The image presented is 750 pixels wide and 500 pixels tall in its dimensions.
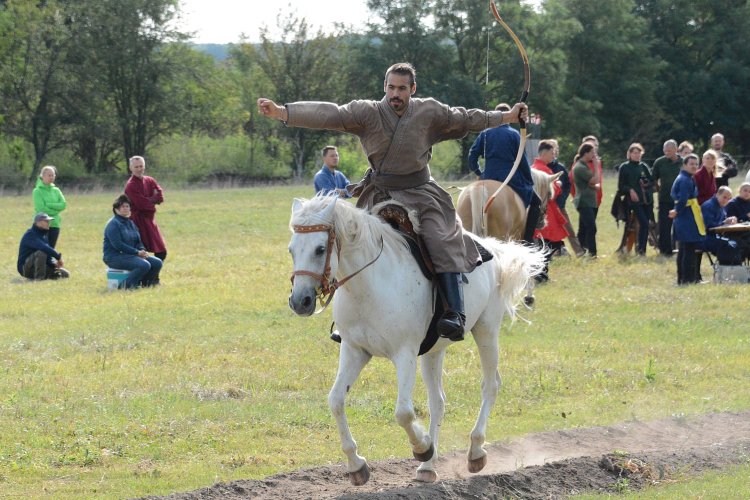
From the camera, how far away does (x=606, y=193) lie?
3403 cm

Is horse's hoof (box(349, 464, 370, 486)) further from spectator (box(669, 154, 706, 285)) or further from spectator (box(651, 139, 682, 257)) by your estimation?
spectator (box(651, 139, 682, 257))

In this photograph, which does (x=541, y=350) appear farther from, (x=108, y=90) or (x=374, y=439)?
(x=108, y=90)

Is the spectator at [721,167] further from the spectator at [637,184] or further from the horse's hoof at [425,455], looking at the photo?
the horse's hoof at [425,455]

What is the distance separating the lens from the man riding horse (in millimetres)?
6180

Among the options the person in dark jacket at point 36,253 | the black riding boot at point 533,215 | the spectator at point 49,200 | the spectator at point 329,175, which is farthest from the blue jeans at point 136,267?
the black riding boot at point 533,215

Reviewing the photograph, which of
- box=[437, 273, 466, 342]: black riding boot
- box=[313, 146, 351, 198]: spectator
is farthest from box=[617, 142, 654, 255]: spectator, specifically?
box=[437, 273, 466, 342]: black riding boot

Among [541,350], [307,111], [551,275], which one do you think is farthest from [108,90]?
[307,111]

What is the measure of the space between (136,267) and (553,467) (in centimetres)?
1052

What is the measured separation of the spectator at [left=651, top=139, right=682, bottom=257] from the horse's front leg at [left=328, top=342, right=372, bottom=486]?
14.0m

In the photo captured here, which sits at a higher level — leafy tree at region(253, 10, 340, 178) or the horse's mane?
leafy tree at region(253, 10, 340, 178)

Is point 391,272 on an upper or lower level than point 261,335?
upper

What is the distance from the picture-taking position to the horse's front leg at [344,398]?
19.4 feet

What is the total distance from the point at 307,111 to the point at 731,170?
14.8 m

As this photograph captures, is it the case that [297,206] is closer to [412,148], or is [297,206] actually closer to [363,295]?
[363,295]
